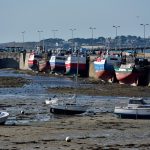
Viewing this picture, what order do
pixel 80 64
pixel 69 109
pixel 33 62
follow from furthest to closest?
pixel 33 62
pixel 80 64
pixel 69 109

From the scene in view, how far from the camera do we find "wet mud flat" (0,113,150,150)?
33875 millimetres

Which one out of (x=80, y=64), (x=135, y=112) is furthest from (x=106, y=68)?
(x=135, y=112)

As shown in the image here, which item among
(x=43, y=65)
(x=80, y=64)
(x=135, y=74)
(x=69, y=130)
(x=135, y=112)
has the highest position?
(x=80, y=64)

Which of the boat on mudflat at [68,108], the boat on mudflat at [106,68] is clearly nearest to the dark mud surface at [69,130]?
the boat on mudflat at [68,108]

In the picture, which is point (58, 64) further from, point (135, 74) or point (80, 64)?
point (135, 74)

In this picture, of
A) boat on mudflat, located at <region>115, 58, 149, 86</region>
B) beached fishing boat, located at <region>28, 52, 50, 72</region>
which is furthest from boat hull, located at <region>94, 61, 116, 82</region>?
beached fishing boat, located at <region>28, 52, 50, 72</region>

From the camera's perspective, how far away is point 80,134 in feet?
126

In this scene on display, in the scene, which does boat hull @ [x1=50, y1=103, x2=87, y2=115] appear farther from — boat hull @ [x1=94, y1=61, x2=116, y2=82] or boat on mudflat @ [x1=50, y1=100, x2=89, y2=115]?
boat hull @ [x1=94, y1=61, x2=116, y2=82]

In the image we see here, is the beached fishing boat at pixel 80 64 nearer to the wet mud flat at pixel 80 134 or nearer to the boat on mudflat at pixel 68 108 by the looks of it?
the boat on mudflat at pixel 68 108

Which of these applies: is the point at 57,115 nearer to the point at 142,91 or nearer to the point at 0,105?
the point at 0,105

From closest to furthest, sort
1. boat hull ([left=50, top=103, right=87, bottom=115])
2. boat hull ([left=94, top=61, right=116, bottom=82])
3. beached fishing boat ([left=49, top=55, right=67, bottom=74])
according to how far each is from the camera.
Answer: boat hull ([left=50, top=103, right=87, bottom=115]) → boat hull ([left=94, top=61, right=116, bottom=82]) → beached fishing boat ([left=49, top=55, right=67, bottom=74])

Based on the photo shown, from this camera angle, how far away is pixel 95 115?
49719mm

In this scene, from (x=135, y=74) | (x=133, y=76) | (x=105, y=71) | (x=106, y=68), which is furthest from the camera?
(x=106, y=68)

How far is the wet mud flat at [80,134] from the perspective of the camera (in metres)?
33.9
